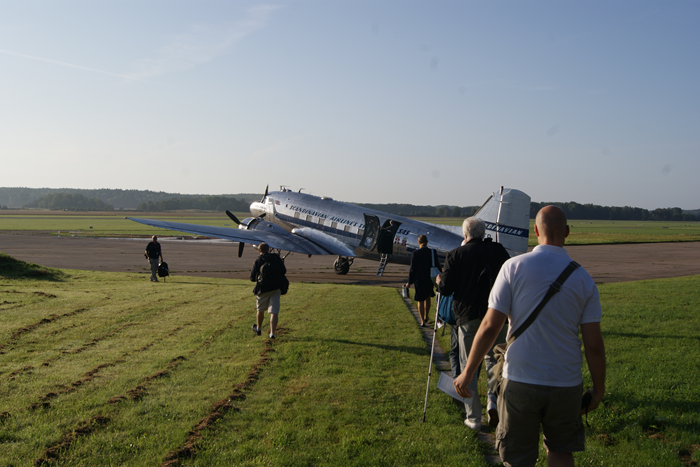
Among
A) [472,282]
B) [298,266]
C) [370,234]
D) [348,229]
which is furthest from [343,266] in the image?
[472,282]

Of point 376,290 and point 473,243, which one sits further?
point 376,290

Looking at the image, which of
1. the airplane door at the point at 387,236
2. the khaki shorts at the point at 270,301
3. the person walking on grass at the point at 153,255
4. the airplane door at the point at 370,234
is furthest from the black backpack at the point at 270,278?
the airplane door at the point at 370,234

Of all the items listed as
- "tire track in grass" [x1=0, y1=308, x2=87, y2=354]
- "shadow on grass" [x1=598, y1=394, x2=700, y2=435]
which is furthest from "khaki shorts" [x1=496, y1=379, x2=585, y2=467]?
"tire track in grass" [x1=0, y1=308, x2=87, y2=354]

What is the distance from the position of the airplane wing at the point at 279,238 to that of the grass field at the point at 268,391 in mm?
13454

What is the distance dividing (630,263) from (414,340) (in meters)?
32.9

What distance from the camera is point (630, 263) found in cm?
3700

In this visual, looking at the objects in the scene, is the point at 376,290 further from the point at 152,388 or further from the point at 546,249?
the point at 546,249

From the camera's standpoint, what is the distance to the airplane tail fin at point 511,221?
808 inches

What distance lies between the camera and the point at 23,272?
2170cm

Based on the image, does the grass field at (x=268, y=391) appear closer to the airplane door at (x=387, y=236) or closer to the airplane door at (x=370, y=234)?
the airplane door at (x=387, y=236)

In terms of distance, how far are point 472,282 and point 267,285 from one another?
6.04 m

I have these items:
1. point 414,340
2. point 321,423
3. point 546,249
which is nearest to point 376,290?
point 414,340

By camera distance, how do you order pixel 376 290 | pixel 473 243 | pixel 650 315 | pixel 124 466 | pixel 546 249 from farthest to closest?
pixel 376 290, pixel 650 315, pixel 473 243, pixel 124 466, pixel 546 249

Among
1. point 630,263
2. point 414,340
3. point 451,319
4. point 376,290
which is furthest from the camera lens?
point 630,263
